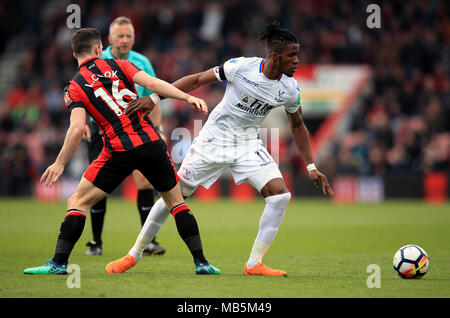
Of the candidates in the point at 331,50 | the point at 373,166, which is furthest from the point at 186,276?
the point at 331,50

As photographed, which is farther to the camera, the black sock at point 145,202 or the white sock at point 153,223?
the black sock at point 145,202

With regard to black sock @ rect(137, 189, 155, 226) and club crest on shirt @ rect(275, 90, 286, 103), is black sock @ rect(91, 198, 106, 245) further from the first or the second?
club crest on shirt @ rect(275, 90, 286, 103)

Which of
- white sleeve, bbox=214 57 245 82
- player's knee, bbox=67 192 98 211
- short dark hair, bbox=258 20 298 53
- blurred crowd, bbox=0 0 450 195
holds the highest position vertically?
blurred crowd, bbox=0 0 450 195

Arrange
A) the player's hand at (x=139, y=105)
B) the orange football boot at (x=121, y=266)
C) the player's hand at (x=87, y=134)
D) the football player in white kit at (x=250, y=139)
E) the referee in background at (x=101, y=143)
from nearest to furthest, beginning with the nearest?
the player's hand at (x=139, y=105) < the orange football boot at (x=121, y=266) < the football player in white kit at (x=250, y=139) < the player's hand at (x=87, y=134) < the referee in background at (x=101, y=143)

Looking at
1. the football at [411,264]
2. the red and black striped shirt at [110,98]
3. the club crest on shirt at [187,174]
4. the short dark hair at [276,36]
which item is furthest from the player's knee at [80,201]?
the football at [411,264]

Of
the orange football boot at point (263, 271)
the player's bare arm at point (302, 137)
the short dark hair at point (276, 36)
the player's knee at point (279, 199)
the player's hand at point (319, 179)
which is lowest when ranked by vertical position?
the orange football boot at point (263, 271)

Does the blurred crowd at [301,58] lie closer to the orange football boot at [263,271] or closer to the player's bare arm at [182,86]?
the orange football boot at [263,271]

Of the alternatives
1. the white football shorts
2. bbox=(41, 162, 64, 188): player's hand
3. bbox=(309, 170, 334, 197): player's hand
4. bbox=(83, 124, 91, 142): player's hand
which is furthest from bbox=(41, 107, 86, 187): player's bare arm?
bbox=(309, 170, 334, 197): player's hand

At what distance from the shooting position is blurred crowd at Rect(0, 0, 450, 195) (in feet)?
68.6

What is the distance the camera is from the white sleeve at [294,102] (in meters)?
6.79

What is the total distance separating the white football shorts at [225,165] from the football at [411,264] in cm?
141

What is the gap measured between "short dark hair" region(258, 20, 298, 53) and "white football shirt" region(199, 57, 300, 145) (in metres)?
0.24
